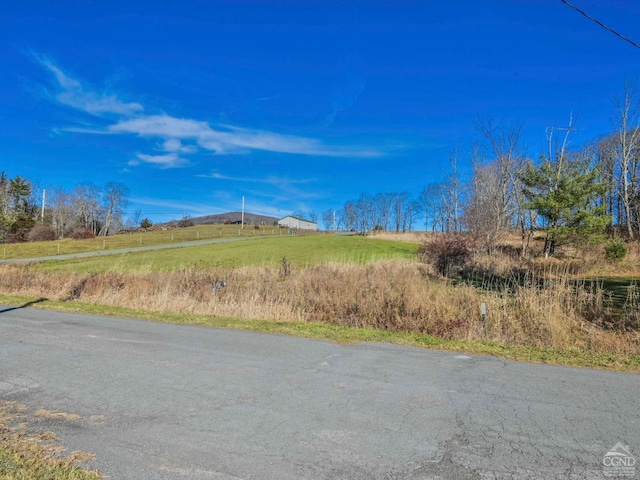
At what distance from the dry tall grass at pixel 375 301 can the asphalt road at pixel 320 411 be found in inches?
104

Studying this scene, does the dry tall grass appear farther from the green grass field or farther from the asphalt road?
the green grass field

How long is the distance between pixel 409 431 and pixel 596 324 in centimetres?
729

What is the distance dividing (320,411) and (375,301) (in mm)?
6836

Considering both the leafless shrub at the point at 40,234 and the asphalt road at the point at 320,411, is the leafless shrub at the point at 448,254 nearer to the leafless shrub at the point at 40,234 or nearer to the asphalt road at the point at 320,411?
the asphalt road at the point at 320,411

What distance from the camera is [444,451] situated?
10.1ft

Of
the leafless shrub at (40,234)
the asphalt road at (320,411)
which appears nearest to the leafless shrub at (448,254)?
the asphalt road at (320,411)

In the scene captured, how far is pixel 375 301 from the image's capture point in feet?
34.6

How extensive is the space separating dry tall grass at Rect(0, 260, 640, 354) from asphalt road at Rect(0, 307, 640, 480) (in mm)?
2638

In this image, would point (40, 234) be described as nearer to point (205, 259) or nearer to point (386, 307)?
point (205, 259)

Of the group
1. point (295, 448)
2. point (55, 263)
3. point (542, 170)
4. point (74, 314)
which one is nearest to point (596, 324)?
point (295, 448)

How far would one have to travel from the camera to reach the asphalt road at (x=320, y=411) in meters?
A: 2.91

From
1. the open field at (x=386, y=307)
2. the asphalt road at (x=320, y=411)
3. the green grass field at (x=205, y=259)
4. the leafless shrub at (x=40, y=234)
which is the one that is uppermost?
the leafless shrub at (x=40, y=234)

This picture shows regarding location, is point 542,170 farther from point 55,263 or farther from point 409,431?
point 55,263

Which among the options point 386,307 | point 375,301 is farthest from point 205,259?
point 386,307
